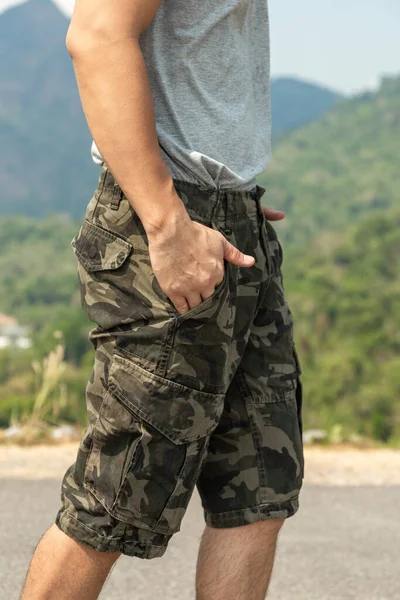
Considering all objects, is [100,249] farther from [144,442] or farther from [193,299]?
[144,442]

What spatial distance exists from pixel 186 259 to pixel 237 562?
1.93 feet

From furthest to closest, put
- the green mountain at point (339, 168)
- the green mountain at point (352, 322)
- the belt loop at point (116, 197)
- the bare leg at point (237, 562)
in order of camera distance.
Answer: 1. the green mountain at point (339, 168)
2. the green mountain at point (352, 322)
3. the bare leg at point (237, 562)
4. the belt loop at point (116, 197)

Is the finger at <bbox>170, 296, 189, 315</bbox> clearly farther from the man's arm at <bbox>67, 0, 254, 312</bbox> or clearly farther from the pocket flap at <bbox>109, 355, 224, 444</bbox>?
the pocket flap at <bbox>109, 355, 224, 444</bbox>

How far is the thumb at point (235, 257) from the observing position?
142cm

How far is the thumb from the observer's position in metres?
1.42

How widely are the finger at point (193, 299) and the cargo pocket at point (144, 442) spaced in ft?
0.42

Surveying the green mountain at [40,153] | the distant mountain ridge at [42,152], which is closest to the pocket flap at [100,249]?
the distant mountain ridge at [42,152]

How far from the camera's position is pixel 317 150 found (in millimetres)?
121812

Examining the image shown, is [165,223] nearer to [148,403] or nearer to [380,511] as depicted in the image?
[148,403]

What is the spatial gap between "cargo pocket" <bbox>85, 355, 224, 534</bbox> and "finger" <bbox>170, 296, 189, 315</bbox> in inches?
4.5

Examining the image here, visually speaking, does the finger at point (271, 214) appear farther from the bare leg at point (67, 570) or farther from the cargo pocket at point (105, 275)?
the bare leg at point (67, 570)

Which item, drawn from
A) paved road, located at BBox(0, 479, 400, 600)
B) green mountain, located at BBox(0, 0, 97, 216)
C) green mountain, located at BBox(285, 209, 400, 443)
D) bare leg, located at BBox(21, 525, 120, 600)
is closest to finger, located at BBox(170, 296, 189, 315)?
bare leg, located at BBox(21, 525, 120, 600)

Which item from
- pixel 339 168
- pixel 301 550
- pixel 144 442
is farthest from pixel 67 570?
pixel 339 168

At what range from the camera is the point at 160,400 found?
4.65 feet
